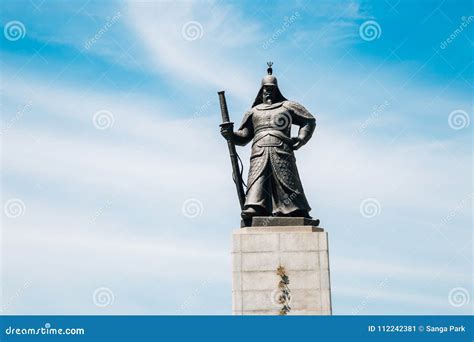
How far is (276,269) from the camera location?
12.3 meters

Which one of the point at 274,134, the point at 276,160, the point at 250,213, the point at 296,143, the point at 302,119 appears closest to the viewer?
the point at 250,213

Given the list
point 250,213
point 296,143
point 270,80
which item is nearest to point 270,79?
point 270,80

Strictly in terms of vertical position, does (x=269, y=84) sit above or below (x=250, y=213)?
above

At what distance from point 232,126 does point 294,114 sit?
1.34m

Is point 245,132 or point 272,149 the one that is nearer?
point 272,149

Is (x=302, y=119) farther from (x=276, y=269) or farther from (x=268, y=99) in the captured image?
(x=276, y=269)

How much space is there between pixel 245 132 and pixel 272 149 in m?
0.91

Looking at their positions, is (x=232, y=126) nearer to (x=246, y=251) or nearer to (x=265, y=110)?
(x=265, y=110)

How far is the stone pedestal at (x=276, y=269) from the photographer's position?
1209 cm

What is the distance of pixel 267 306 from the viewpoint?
39.6 ft

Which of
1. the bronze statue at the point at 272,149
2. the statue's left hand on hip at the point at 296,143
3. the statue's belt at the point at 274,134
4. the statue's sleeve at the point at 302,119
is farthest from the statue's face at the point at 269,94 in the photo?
the statue's left hand on hip at the point at 296,143

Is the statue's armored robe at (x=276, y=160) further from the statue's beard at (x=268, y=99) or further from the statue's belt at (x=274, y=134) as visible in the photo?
the statue's beard at (x=268, y=99)

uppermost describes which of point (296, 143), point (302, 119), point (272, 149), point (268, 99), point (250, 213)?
point (268, 99)

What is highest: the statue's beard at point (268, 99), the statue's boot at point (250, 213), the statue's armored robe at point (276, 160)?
the statue's beard at point (268, 99)
